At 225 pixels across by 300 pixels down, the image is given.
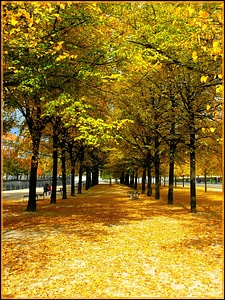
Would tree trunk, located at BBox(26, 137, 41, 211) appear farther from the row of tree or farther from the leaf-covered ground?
the leaf-covered ground

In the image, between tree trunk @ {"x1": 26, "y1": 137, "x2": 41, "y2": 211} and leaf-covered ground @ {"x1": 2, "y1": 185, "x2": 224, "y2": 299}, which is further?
tree trunk @ {"x1": 26, "y1": 137, "x2": 41, "y2": 211}

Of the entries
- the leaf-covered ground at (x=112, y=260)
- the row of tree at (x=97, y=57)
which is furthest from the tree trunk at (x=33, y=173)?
the leaf-covered ground at (x=112, y=260)

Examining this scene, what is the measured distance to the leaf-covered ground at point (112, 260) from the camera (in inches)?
237

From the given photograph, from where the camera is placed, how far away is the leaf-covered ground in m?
6.01

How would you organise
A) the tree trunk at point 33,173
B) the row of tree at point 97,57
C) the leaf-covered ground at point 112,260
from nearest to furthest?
the leaf-covered ground at point 112,260
the row of tree at point 97,57
the tree trunk at point 33,173

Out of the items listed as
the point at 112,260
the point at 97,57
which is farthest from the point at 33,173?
the point at 112,260

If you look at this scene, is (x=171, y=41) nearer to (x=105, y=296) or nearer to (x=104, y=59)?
(x=104, y=59)

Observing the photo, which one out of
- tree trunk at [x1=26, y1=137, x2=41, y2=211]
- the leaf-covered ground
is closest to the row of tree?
tree trunk at [x1=26, y1=137, x2=41, y2=211]

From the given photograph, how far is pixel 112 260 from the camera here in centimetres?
815

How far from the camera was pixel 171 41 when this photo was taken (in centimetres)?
1227

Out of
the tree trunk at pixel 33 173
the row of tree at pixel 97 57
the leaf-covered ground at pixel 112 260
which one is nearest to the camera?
the leaf-covered ground at pixel 112 260

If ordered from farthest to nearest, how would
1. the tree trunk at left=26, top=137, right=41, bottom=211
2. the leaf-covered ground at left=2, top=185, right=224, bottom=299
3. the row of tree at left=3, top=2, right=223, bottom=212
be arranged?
the tree trunk at left=26, top=137, right=41, bottom=211 → the row of tree at left=3, top=2, right=223, bottom=212 → the leaf-covered ground at left=2, top=185, right=224, bottom=299

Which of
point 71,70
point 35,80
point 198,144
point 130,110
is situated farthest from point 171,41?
point 130,110

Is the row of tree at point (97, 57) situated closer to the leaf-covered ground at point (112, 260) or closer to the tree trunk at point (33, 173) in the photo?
the tree trunk at point (33, 173)
